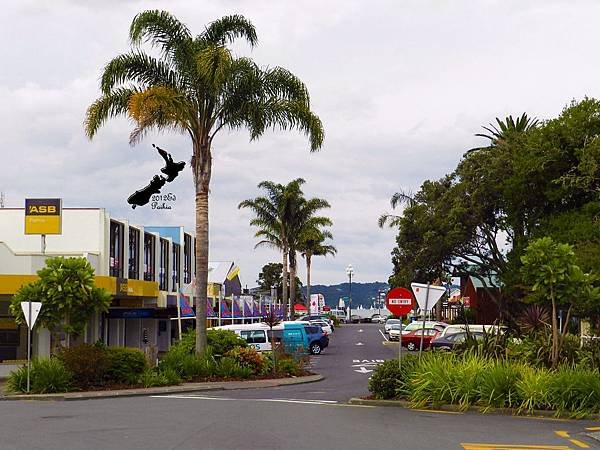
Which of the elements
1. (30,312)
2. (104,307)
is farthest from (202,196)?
(30,312)

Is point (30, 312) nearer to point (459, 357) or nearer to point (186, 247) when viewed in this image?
point (459, 357)

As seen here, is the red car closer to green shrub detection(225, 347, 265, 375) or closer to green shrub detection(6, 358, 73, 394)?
green shrub detection(225, 347, 265, 375)

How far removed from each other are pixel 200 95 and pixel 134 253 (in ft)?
80.9

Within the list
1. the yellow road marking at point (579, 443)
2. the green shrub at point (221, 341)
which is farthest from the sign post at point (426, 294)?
the green shrub at point (221, 341)

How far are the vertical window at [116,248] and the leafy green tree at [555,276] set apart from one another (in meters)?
30.6

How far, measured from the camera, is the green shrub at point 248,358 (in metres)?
29.0

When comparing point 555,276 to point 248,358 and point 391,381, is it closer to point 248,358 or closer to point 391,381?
point 391,381

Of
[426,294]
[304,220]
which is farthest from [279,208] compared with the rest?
[426,294]

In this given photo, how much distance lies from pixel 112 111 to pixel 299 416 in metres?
14.7

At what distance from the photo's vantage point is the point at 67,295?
2545cm

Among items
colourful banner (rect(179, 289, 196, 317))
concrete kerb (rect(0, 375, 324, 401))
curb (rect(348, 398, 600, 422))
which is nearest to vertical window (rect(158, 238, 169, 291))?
colourful banner (rect(179, 289, 196, 317))

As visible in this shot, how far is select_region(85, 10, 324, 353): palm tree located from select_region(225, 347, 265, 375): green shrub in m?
1.31

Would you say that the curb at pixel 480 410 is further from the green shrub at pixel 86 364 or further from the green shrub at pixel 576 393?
the green shrub at pixel 86 364

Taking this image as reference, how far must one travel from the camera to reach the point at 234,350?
29.3m
